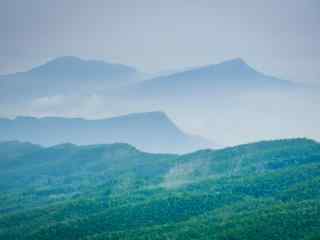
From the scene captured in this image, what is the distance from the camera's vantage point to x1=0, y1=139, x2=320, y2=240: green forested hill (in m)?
53.0

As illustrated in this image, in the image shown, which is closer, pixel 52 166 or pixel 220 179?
pixel 220 179

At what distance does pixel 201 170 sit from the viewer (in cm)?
10125

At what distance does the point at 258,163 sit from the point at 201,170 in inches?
560

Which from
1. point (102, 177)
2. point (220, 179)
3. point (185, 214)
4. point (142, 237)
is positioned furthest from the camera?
point (102, 177)

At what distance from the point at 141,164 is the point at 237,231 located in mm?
71062

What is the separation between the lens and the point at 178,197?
70.6 m

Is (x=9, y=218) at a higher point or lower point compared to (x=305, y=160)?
lower

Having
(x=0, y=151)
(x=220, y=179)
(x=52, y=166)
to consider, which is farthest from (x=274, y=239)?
(x=0, y=151)

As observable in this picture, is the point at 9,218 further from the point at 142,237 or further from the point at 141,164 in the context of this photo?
the point at 141,164

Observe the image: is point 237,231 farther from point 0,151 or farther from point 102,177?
point 0,151

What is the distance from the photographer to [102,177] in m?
115

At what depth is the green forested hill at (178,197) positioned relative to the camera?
53.0 m

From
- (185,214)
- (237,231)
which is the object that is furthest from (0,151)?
(237,231)

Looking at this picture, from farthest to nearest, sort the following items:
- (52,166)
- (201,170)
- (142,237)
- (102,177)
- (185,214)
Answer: (52,166) < (102,177) < (201,170) < (185,214) < (142,237)
